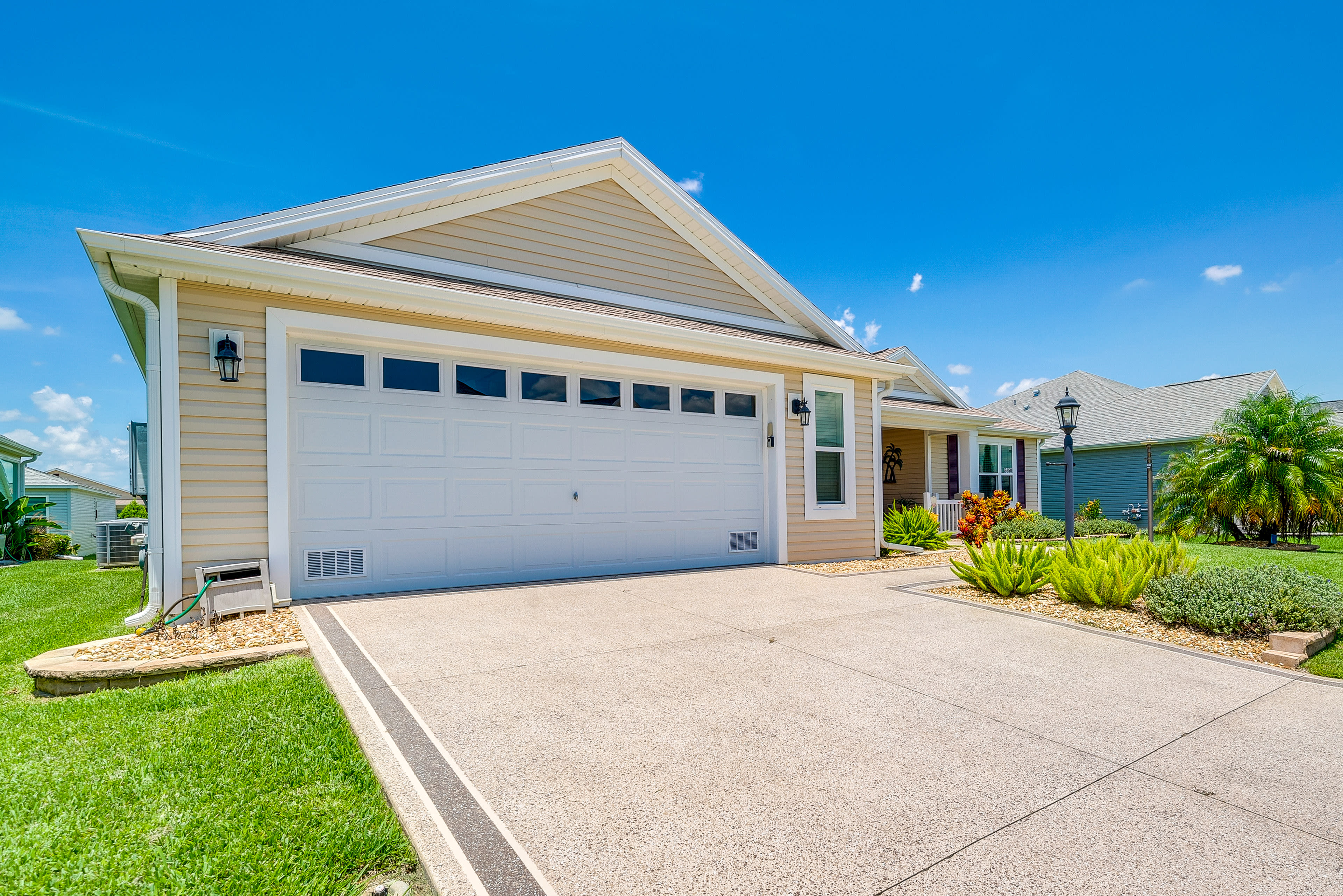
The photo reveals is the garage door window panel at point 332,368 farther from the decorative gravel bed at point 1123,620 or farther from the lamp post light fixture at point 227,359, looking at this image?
the decorative gravel bed at point 1123,620

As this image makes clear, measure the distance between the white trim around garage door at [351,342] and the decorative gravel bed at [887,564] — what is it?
9.78 ft

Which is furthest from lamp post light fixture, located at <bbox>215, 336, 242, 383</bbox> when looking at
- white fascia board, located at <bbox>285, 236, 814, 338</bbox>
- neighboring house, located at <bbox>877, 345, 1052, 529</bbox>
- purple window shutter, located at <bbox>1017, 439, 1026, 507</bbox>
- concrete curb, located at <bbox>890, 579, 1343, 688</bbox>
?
purple window shutter, located at <bbox>1017, 439, 1026, 507</bbox>

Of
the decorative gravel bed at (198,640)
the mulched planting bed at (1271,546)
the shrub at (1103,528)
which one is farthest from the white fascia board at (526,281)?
the mulched planting bed at (1271,546)

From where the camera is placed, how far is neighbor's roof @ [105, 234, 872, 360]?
5.77 meters

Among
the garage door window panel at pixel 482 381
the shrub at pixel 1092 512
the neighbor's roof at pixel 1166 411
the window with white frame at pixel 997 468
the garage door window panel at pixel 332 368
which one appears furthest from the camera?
the neighbor's roof at pixel 1166 411

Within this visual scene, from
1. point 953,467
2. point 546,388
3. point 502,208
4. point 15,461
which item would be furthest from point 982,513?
point 15,461

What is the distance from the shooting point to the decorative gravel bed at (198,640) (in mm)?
4293

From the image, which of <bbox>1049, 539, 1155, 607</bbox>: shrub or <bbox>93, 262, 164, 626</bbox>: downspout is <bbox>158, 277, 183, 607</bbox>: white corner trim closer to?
<bbox>93, 262, 164, 626</bbox>: downspout

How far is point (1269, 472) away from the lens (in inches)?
516

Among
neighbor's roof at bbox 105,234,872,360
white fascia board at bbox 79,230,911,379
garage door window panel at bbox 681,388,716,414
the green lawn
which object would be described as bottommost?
the green lawn

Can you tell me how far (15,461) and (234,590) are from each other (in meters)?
19.1

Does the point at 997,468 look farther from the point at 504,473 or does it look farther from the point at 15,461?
the point at 15,461

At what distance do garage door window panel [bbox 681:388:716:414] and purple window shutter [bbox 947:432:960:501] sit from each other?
10.6 meters

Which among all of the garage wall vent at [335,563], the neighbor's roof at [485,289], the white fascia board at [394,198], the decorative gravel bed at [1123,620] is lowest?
the decorative gravel bed at [1123,620]
